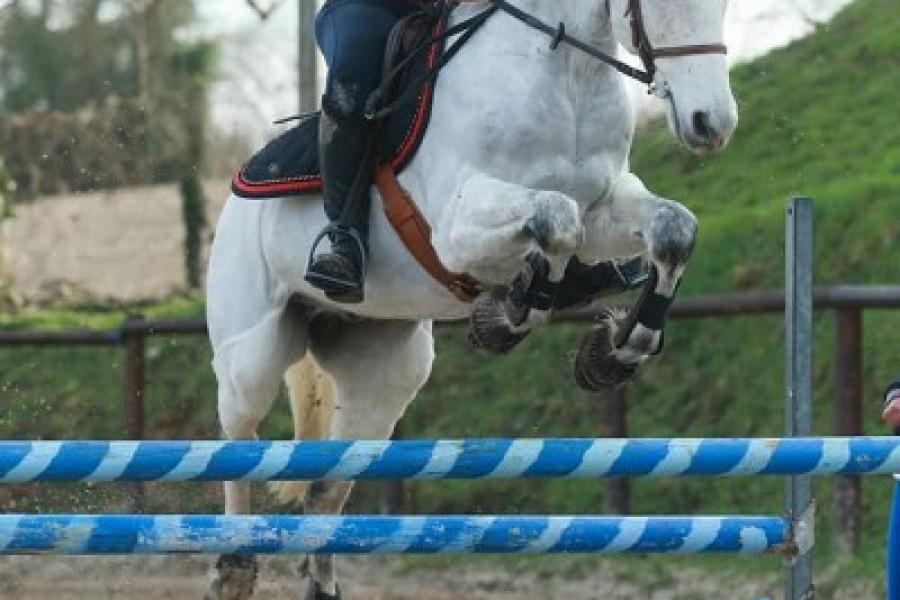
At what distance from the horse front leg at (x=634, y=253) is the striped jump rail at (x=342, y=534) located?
29.0 inches

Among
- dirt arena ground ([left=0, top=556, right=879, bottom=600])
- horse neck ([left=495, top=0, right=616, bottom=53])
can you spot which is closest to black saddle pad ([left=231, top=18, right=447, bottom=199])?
horse neck ([left=495, top=0, right=616, bottom=53])

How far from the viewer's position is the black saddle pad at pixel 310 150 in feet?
19.4

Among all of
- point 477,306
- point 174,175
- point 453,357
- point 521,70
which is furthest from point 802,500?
point 174,175

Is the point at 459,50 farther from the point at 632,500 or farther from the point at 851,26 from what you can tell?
the point at 851,26

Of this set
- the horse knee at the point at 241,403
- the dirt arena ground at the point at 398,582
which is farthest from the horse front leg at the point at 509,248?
the dirt arena ground at the point at 398,582

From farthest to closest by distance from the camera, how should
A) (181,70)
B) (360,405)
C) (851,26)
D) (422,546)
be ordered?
(181,70) < (851,26) < (360,405) < (422,546)

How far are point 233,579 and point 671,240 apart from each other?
7.34 ft

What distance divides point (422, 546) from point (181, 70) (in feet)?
73.1

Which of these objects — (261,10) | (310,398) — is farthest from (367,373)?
(261,10)

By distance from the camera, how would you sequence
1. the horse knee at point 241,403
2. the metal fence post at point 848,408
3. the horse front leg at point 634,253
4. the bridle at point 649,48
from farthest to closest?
the metal fence post at point 848,408 → the horse knee at point 241,403 → the horse front leg at point 634,253 → the bridle at point 649,48

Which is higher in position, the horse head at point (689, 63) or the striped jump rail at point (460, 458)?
the horse head at point (689, 63)

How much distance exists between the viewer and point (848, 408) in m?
8.83

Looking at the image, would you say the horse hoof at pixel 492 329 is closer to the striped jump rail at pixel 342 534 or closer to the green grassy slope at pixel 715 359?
the striped jump rail at pixel 342 534

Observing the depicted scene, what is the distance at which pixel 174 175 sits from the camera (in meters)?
23.8
